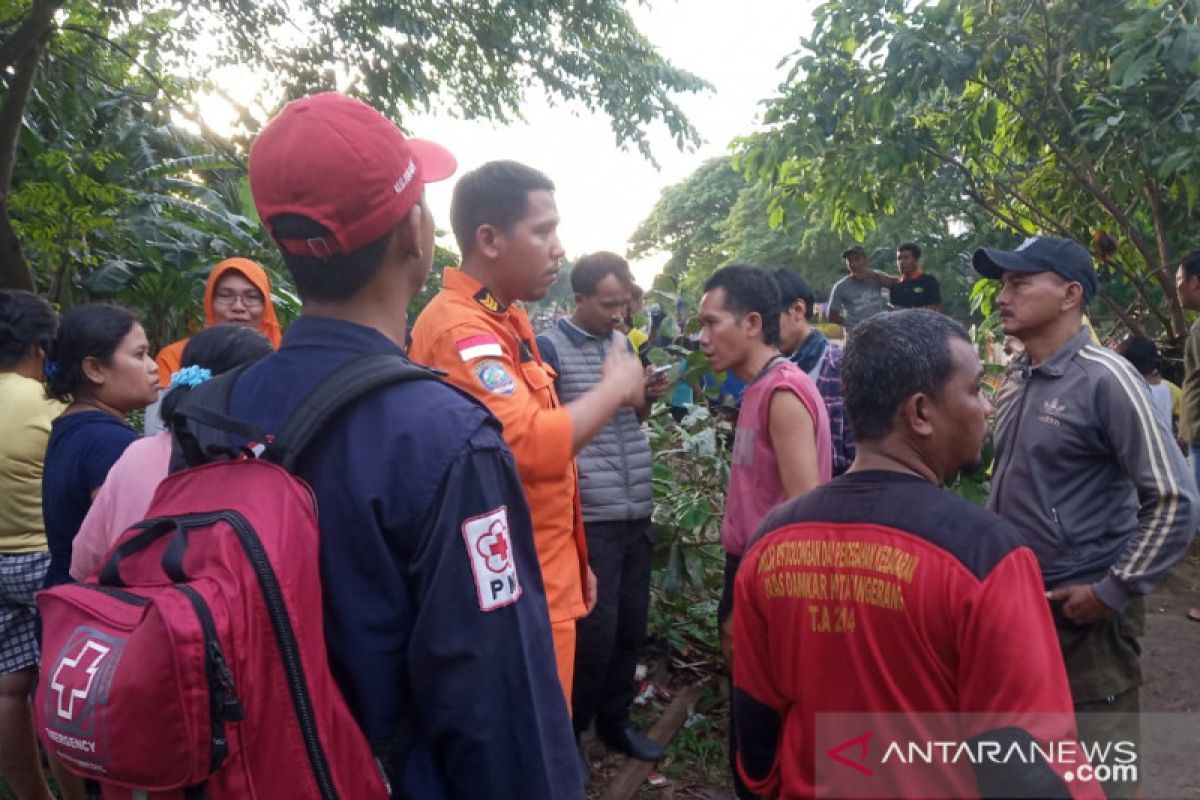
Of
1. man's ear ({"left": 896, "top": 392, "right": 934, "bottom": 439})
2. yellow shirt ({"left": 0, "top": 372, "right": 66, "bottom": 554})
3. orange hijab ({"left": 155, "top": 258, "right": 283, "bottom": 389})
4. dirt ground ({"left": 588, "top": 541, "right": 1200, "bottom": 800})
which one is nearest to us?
man's ear ({"left": 896, "top": 392, "right": 934, "bottom": 439})

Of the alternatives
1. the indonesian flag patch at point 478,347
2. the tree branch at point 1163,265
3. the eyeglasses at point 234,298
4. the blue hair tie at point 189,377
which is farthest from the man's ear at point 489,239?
the tree branch at point 1163,265

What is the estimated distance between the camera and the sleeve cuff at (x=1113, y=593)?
255cm

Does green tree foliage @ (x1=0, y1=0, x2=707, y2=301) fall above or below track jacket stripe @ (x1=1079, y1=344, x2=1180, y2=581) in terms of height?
A: above

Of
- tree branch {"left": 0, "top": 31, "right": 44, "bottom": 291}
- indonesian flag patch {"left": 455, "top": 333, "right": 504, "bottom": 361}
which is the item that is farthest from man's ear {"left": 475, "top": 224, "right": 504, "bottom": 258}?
tree branch {"left": 0, "top": 31, "right": 44, "bottom": 291}

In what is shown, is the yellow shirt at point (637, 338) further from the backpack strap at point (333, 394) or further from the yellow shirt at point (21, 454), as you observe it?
the backpack strap at point (333, 394)

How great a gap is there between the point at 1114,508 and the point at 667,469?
2.62m

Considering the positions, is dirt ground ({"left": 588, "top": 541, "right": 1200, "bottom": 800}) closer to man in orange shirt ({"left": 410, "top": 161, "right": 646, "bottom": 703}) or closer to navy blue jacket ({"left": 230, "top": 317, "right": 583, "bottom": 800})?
man in orange shirt ({"left": 410, "top": 161, "right": 646, "bottom": 703})

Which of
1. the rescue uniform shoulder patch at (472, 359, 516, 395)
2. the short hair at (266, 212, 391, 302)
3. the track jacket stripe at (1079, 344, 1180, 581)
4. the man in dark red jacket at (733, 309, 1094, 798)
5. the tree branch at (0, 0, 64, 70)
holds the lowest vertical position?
the track jacket stripe at (1079, 344, 1180, 581)

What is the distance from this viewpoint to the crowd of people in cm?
120

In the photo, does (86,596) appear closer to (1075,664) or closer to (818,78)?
(1075,664)

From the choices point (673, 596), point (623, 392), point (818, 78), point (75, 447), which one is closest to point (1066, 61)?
point (818, 78)

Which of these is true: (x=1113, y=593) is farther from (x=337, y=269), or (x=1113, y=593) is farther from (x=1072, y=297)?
(x=337, y=269)

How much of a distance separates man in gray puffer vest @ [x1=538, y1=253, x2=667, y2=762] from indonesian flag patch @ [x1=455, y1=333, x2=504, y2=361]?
1328 mm

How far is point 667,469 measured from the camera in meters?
5.04
